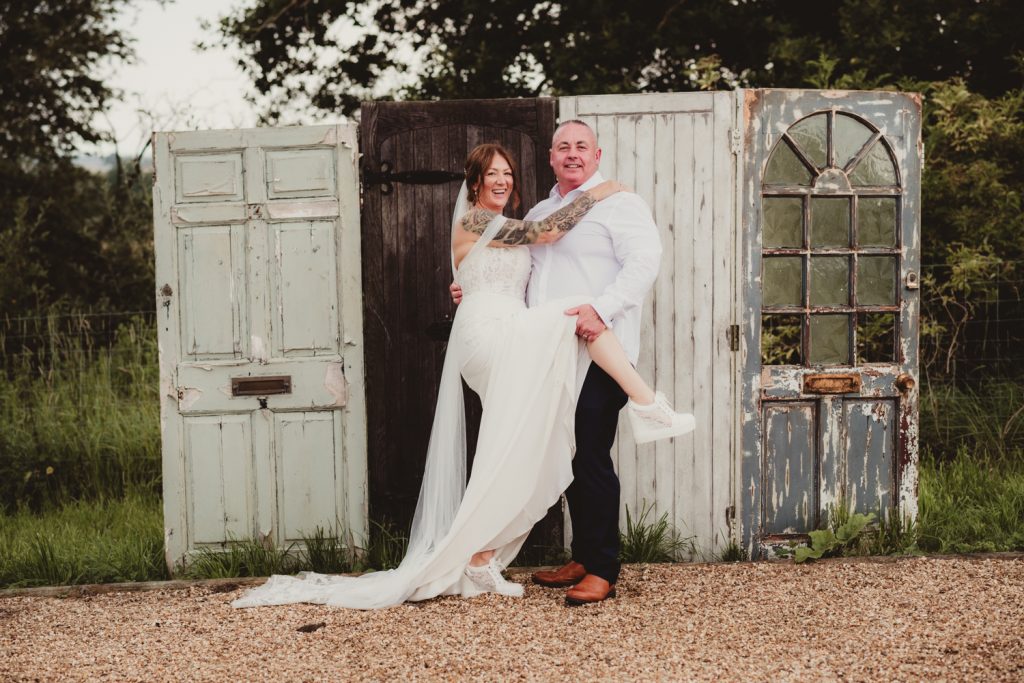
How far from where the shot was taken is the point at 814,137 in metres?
4.87

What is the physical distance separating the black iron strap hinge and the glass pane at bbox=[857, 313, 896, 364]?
317cm

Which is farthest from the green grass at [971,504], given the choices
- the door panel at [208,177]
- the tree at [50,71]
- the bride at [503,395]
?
the tree at [50,71]

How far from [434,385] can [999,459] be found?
362 centimetres

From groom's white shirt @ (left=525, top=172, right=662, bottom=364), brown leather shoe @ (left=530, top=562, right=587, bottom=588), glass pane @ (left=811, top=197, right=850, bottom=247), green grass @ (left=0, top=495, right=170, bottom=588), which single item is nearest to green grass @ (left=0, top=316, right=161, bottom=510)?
green grass @ (left=0, top=495, right=170, bottom=588)

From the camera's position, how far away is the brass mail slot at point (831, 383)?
488cm

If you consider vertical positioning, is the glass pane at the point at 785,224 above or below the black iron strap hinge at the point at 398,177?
below

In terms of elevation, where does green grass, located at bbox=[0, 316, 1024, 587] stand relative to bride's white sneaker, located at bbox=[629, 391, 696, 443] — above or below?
below

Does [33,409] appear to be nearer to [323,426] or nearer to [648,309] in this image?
[323,426]

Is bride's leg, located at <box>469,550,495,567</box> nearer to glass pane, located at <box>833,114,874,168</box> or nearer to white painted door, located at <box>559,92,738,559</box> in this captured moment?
white painted door, located at <box>559,92,738,559</box>

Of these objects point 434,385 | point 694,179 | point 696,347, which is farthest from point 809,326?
point 434,385

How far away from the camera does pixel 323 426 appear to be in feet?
16.0

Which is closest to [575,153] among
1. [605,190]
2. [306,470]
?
[605,190]

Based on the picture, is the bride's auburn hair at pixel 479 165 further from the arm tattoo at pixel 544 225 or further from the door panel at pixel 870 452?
the door panel at pixel 870 452

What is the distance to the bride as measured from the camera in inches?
161
